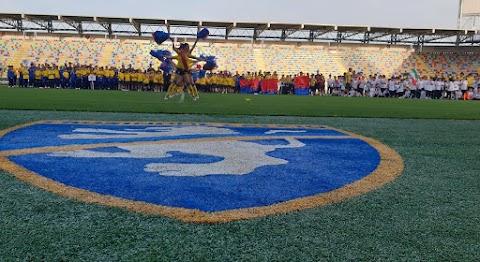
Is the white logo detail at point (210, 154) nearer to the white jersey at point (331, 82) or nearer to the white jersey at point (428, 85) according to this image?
the white jersey at point (331, 82)

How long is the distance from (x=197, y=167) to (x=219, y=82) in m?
25.0

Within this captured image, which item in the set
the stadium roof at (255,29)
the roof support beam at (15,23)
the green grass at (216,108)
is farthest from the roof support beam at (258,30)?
the green grass at (216,108)

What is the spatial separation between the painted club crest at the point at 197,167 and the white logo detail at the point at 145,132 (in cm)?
1

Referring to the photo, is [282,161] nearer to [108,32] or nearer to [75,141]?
[75,141]

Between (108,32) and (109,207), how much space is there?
134ft

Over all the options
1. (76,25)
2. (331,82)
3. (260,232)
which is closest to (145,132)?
(260,232)

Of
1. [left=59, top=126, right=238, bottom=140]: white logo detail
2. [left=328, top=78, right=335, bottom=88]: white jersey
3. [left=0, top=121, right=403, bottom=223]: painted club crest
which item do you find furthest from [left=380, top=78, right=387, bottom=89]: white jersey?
[left=59, top=126, right=238, bottom=140]: white logo detail

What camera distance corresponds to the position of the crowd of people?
2675 centimetres

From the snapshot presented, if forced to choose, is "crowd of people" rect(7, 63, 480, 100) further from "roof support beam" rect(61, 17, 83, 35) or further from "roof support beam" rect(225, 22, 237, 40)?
"roof support beam" rect(61, 17, 83, 35)

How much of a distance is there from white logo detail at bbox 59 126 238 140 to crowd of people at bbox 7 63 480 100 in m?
20.0

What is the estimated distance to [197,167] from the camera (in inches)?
152

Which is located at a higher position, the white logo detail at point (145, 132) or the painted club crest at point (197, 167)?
A: the white logo detail at point (145, 132)

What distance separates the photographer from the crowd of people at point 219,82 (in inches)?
1053

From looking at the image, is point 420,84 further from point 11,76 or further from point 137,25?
point 11,76
